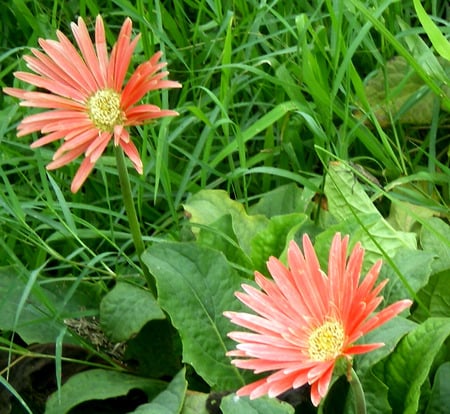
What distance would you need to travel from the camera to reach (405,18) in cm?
235

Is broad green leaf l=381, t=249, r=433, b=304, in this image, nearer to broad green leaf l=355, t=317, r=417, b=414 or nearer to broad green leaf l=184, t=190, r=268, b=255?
broad green leaf l=355, t=317, r=417, b=414

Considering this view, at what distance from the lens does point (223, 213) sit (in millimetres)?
1881

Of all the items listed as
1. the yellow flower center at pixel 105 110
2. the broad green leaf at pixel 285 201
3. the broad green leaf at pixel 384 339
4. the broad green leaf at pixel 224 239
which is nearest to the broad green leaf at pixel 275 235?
the broad green leaf at pixel 224 239

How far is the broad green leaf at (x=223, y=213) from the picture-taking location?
1.82 m

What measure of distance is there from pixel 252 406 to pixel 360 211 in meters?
0.55

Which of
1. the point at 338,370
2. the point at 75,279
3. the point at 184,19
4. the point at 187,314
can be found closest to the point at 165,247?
the point at 187,314

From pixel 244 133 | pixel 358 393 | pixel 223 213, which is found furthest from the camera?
pixel 244 133

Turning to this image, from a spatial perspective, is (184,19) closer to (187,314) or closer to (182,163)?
(182,163)

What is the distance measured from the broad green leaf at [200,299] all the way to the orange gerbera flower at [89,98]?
24 centimetres

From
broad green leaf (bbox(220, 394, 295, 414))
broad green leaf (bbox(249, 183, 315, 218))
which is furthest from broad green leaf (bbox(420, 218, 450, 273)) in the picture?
broad green leaf (bbox(220, 394, 295, 414))

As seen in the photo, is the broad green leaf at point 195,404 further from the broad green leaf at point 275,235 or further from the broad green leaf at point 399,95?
the broad green leaf at point 399,95

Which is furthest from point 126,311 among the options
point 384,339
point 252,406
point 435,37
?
point 435,37

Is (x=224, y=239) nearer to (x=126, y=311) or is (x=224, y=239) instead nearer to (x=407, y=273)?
(x=126, y=311)

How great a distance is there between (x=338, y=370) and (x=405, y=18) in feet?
4.39
